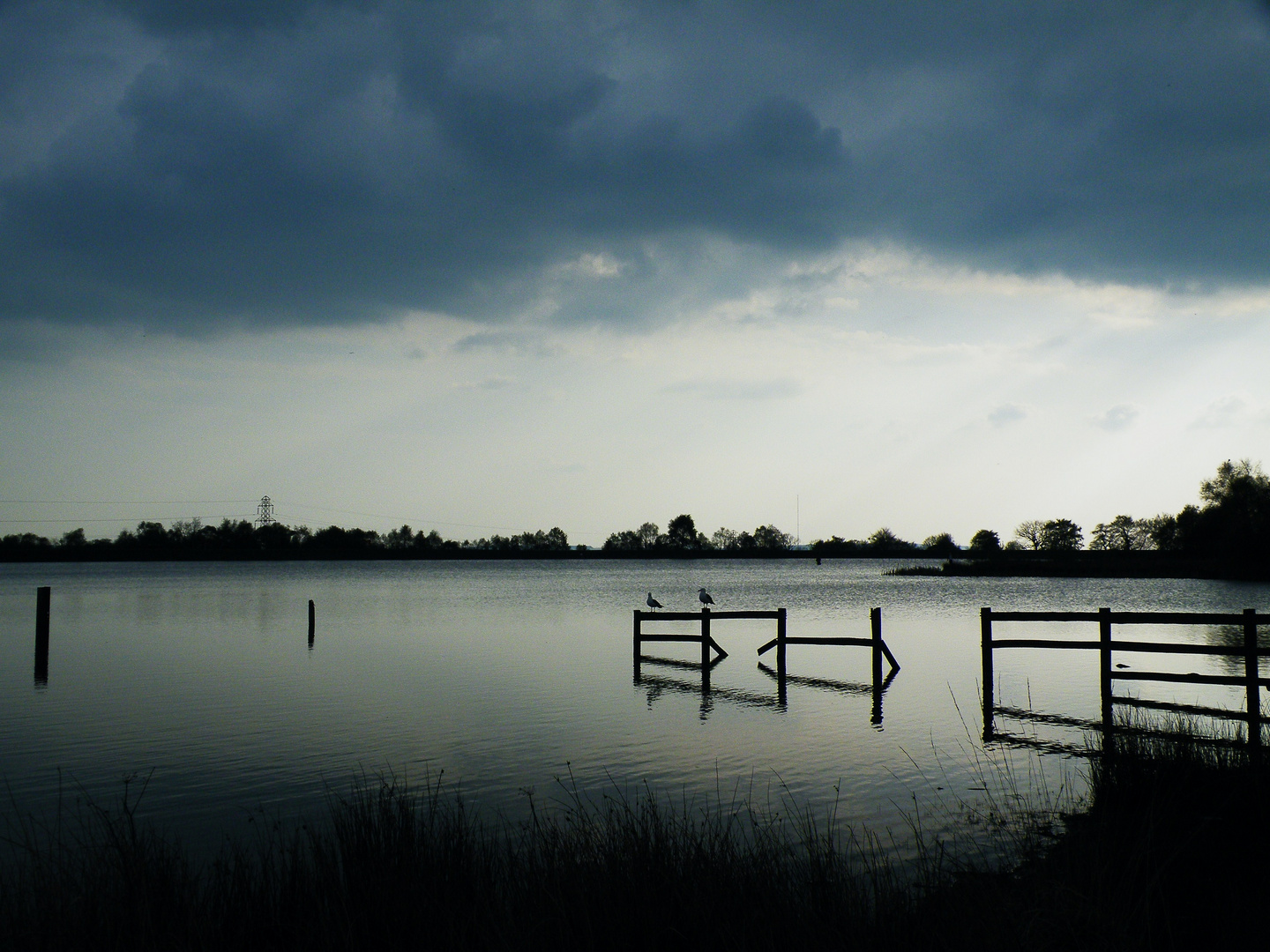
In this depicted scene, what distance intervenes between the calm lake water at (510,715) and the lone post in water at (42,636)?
715 millimetres

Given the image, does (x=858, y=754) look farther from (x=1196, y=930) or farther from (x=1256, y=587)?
(x=1256, y=587)

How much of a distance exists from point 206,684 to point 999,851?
22.4m

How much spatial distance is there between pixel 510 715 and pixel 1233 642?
91.2ft

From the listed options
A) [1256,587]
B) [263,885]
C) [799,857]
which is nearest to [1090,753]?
[799,857]

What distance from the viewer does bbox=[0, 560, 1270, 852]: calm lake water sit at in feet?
44.3

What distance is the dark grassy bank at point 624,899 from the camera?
6.39m

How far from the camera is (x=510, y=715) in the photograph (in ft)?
65.8

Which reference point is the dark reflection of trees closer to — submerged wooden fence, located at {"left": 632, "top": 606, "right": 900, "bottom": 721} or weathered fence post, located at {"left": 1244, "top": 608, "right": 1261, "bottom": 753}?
weathered fence post, located at {"left": 1244, "top": 608, "right": 1261, "bottom": 753}

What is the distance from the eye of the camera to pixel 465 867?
26.6 feet

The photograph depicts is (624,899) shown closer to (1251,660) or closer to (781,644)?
(1251,660)

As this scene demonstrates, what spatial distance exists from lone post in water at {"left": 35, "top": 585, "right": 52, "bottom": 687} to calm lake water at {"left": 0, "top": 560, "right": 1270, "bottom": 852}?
715 mm

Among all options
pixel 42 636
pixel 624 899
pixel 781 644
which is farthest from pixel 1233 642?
pixel 42 636

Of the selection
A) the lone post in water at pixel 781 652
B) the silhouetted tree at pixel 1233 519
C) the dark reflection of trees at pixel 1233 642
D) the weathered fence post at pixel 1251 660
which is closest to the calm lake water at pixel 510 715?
the dark reflection of trees at pixel 1233 642

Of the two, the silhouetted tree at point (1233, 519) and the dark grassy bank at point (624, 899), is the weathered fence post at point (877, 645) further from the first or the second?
the silhouetted tree at point (1233, 519)
